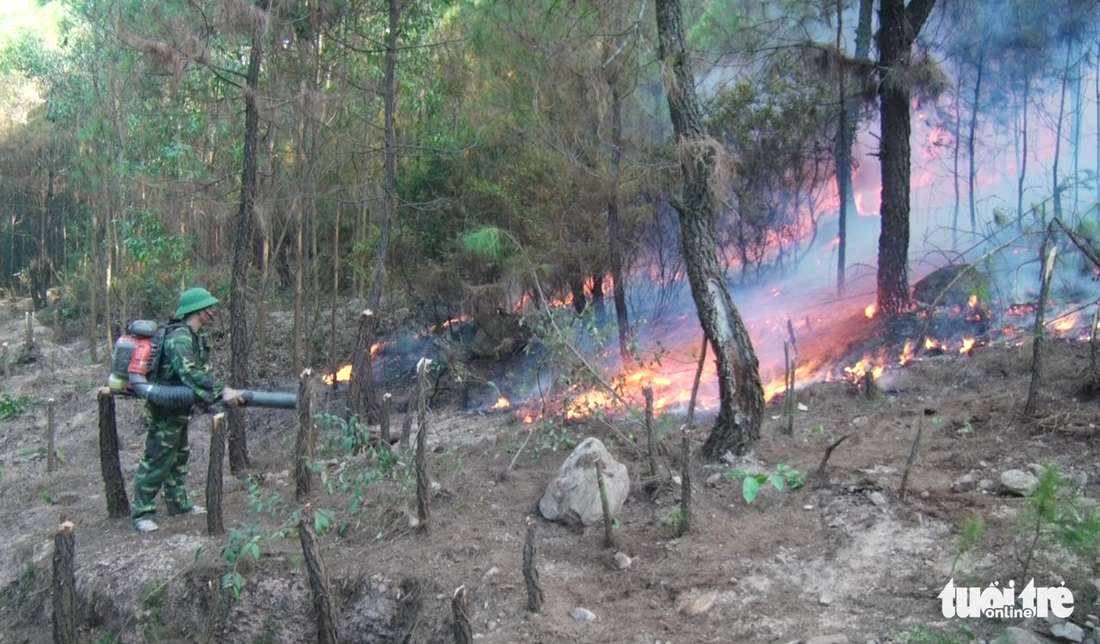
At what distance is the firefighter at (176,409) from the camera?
6.96 metres

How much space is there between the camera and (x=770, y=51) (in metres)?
12.2

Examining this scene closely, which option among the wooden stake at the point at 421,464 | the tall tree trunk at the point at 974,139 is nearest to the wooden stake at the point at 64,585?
the wooden stake at the point at 421,464

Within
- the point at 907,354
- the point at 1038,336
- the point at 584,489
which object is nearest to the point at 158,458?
the point at 584,489

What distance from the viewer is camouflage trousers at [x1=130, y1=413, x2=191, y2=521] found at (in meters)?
7.20

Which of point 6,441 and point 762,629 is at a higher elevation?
point 762,629

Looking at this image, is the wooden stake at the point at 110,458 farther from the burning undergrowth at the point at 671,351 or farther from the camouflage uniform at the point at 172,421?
the burning undergrowth at the point at 671,351

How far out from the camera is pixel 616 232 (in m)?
12.2

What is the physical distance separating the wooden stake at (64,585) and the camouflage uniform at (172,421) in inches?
67.6

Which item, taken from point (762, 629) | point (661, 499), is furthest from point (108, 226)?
point (762, 629)

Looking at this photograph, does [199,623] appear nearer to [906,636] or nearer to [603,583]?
[603,583]

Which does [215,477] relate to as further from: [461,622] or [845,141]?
[845,141]

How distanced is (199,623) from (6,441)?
8.09 metres

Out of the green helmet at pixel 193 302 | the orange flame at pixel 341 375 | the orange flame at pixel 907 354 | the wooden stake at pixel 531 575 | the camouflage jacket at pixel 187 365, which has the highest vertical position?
the green helmet at pixel 193 302

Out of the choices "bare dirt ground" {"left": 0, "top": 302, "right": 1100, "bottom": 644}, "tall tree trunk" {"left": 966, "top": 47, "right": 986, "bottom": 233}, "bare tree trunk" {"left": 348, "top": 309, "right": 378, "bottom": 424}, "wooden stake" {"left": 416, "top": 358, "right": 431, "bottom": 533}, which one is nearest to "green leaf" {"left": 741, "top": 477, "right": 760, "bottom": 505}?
"bare dirt ground" {"left": 0, "top": 302, "right": 1100, "bottom": 644}
